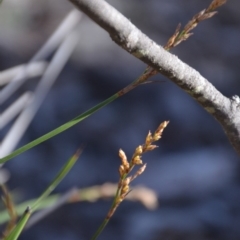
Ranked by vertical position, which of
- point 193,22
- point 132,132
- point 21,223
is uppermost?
point 132,132

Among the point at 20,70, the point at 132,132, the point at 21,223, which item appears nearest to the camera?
the point at 21,223

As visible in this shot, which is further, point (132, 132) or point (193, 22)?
point (132, 132)

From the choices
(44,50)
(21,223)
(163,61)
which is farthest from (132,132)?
(163,61)

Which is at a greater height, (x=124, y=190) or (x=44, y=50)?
(x=44, y=50)

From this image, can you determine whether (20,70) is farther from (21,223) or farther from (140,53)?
(140,53)

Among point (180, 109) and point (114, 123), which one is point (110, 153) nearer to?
point (114, 123)

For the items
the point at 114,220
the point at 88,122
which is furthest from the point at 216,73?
the point at 114,220
